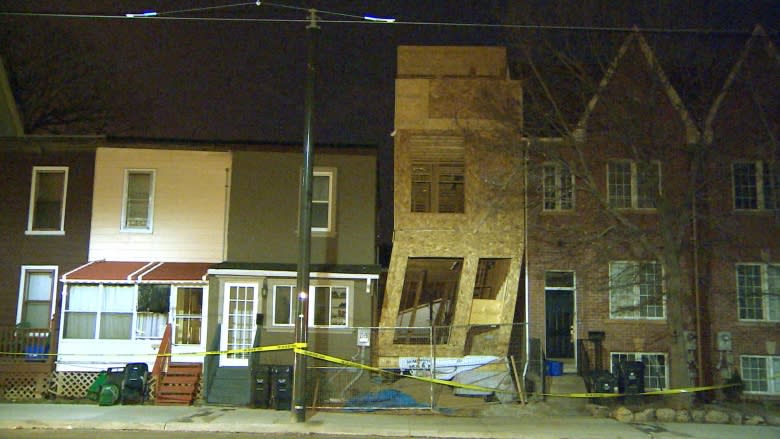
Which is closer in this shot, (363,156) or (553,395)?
(553,395)

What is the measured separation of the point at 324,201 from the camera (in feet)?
63.9

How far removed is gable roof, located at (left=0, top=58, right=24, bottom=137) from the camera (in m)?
23.7

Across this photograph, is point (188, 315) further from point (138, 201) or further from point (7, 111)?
point (7, 111)

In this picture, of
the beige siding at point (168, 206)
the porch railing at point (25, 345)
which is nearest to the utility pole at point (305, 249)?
the beige siding at point (168, 206)

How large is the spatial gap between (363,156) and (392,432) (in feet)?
Result: 28.9

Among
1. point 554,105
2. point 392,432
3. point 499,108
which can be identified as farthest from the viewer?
point 499,108

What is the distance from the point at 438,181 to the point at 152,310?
8.52 meters

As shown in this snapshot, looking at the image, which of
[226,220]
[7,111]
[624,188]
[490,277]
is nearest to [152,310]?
[226,220]

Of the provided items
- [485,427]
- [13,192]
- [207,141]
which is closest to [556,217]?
[485,427]

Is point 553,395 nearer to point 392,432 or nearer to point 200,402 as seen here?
point 392,432

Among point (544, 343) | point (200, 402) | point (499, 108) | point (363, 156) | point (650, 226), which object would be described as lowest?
point (200, 402)

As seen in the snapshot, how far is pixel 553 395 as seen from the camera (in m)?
16.0

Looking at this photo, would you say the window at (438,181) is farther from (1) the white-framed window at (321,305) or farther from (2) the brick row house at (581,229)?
(1) the white-framed window at (321,305)

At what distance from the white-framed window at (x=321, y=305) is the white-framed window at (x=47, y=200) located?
21.1 ft
